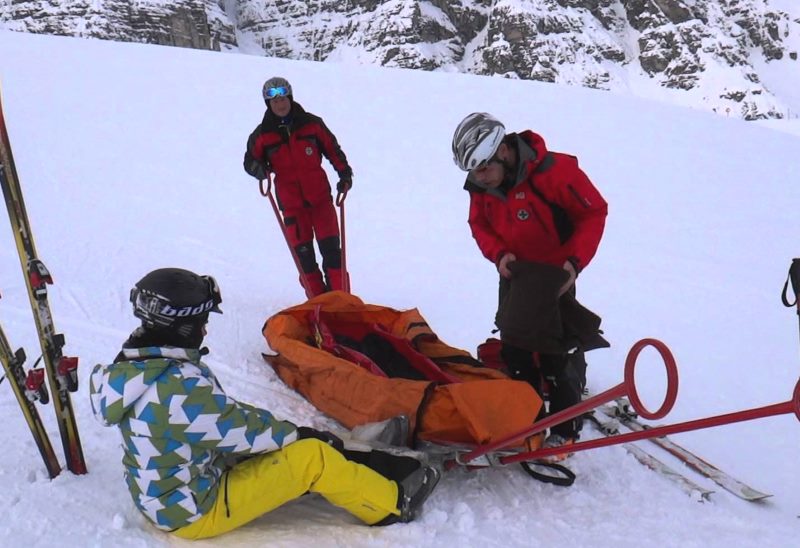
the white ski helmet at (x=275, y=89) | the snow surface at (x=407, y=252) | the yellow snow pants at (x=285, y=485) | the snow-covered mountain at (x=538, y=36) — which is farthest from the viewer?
the snow-covered mountain at (x=538, y=36)

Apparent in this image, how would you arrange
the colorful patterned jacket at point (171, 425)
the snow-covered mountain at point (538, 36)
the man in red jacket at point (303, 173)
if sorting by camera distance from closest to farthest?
the colorful patterned jacket at point (171, 425) < the man in red jacket at point (303, 173) < the snow-covered mountain at point (538, 36)

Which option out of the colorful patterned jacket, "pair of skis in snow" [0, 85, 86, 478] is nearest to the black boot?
the colorful patterned jacket

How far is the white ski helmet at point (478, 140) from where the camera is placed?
2672 mm

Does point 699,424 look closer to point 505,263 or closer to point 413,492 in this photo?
point 413,492

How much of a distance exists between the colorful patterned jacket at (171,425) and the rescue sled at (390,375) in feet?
2.62

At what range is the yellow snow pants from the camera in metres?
2.12

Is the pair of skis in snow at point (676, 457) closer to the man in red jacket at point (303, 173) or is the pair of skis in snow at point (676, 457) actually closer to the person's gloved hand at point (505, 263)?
the person's gloved hand at point (505, 263)

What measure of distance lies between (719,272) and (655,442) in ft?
11.7

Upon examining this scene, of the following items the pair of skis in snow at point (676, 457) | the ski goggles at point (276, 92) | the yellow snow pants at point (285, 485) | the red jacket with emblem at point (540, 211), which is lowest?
the pair of skis in snow at point (676, 457)

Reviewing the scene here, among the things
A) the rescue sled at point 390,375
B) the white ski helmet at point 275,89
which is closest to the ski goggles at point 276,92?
the white ski helmet at point 275,89

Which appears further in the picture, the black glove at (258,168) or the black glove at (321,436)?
the black glove at (258,168)

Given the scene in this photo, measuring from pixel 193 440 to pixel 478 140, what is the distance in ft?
5.20

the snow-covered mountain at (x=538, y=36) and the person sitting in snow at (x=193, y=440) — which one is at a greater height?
the snow-covered mountain at (x=538, y=36)

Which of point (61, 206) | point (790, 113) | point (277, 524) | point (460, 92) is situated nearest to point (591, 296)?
point (277, 524)
